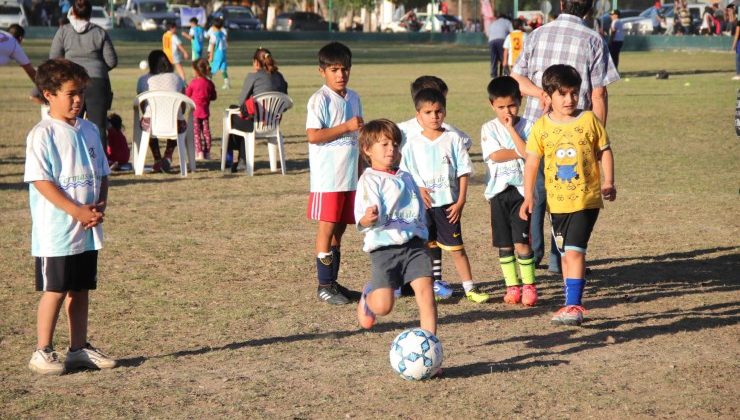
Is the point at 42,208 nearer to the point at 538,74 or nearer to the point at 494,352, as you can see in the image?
the point at 494,352

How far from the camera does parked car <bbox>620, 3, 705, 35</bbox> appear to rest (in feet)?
199

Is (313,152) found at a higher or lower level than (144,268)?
higher

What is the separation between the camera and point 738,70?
30266mm

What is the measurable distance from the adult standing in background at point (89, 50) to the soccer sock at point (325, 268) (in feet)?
20.0

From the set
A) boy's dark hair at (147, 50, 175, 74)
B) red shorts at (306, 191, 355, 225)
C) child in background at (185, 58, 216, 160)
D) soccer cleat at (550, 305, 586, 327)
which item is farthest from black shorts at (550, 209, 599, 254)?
child in background at (185, 58, 216, 160)

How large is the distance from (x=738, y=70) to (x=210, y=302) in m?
25.2


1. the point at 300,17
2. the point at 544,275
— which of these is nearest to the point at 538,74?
the point at 544,275

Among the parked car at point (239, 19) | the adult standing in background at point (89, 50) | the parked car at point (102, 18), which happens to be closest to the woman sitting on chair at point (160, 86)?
the adult standing in background at point (89, 50)

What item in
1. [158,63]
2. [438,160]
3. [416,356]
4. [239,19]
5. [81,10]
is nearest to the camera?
[416,356]

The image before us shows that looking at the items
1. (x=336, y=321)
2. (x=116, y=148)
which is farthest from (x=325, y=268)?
(x=116, y=148)

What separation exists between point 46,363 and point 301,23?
75297 mm

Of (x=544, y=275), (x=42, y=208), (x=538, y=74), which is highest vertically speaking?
(x=538, y=74)

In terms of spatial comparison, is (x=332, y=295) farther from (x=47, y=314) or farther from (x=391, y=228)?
(x=47, y=314)

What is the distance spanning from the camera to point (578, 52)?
805 cm
